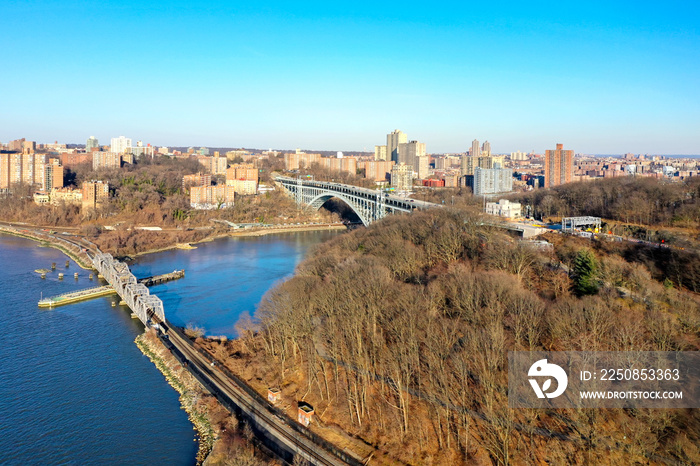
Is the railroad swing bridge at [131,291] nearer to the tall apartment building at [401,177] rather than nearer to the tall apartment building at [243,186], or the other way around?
the tall apartment building at [243,186]

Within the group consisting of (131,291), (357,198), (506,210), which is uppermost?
(357,198)

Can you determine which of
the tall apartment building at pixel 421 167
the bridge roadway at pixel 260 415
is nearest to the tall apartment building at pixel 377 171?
the tall apartment building at pixel 421 167

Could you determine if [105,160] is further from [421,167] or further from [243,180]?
[421,167]

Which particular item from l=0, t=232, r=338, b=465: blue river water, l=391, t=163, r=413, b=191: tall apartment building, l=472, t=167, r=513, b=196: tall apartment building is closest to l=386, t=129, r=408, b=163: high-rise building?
l=391, t=163, r=413, b=191: tall apartment building

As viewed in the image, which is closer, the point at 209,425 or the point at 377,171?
the point at 209,425

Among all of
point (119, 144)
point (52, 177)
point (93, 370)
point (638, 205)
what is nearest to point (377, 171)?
point (52, 177)

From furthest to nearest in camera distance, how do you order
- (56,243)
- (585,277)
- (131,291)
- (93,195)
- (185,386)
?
(93,195), (56,243), (131,291), (585,277), (185,386)
